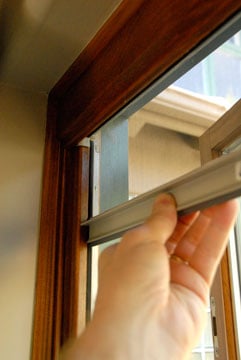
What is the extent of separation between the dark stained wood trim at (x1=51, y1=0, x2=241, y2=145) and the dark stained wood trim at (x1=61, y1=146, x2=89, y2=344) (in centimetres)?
7

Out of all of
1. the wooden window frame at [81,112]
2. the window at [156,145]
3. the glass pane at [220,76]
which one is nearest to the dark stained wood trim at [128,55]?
the wooden window frame at [81,112]

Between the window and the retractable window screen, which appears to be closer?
the retractable window screen

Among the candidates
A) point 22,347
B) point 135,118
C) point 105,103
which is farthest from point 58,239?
point 135,118

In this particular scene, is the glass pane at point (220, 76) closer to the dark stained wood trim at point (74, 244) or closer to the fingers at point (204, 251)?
the dark stained wood trim at point (74, 244)

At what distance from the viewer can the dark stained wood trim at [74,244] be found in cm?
112

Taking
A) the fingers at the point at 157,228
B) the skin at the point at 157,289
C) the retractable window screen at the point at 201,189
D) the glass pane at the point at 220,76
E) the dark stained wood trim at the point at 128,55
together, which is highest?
the glass pane at the point at 220,76

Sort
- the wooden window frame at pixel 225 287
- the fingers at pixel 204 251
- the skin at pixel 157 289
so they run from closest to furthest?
the skin at pixel 157 289 < the fingers at pixel 204 251 < the wooden window frame at pixel 225 287

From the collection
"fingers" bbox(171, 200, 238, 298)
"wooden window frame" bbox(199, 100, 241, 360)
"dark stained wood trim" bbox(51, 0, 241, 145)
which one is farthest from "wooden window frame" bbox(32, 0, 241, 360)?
"fingers" bbox(171, 200, 238, 298)

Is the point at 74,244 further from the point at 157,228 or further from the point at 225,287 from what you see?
the point at 157,228

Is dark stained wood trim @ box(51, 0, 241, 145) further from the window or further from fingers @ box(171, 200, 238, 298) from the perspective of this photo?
fingers @ box(171, 200, 238, 298)

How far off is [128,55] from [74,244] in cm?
53

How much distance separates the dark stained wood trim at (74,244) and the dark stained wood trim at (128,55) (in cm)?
7

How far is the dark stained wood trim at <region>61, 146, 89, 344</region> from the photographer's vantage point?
1119 millimetres

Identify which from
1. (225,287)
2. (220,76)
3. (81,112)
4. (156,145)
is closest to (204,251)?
(225,287)
